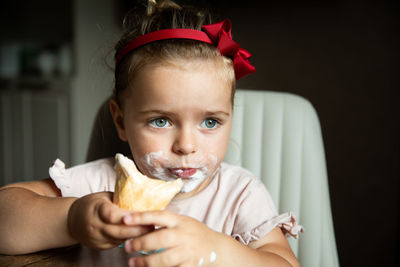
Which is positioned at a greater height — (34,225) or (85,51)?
(85,51)

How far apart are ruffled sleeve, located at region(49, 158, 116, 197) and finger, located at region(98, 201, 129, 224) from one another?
1.22 ft

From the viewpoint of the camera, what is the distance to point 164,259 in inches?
17.8

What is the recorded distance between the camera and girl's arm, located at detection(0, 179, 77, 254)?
0.58 metres

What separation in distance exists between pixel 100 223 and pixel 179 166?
0.26 metres

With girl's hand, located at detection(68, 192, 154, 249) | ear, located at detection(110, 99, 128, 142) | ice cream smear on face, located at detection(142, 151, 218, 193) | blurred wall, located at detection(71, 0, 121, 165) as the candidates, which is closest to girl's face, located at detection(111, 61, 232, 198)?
ice cream smear on face, located at detection(142, 151, 218, 193)

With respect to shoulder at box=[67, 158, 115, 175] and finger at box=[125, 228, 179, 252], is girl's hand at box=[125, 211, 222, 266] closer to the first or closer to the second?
finger at box=[125, 228, 179, 252]

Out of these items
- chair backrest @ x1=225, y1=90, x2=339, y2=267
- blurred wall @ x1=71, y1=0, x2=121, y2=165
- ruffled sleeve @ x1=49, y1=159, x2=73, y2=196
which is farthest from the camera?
blurred wall @ x1=71, y1=0, x2=121, y2=165

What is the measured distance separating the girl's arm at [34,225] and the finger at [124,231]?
0.13m

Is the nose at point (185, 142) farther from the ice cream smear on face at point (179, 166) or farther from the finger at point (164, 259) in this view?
the finger at point (164, 259)

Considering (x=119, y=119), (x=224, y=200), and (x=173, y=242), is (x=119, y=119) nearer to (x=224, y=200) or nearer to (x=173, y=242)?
(x=224, y=200)

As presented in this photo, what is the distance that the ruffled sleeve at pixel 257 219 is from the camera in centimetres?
77

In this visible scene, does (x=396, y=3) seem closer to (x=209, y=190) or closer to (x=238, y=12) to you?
(x=238, y=12)

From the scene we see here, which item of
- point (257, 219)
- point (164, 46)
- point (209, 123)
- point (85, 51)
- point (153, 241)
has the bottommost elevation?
point (257, 219)

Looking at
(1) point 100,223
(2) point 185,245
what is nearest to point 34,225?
(1) point 100,223
